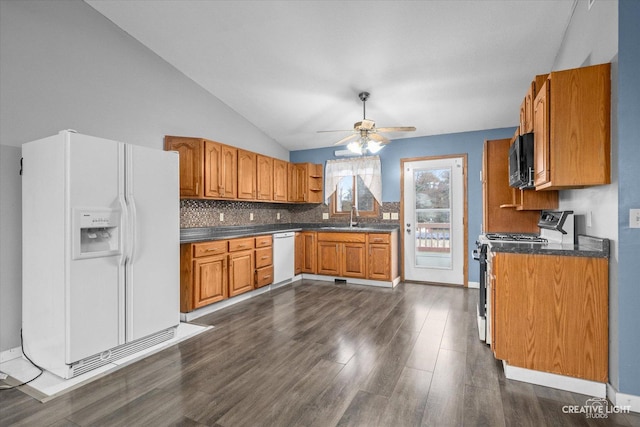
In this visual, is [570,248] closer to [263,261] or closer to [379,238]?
[379,238]

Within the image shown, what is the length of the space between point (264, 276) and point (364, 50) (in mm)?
3324

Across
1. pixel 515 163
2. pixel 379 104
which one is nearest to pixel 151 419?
pixel 515 163

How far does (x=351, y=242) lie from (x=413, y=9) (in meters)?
3.41

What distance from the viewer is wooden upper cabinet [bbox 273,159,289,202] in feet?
18.0

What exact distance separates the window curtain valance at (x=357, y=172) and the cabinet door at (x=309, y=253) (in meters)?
0.94

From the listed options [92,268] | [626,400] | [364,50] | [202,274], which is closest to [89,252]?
[92,268]

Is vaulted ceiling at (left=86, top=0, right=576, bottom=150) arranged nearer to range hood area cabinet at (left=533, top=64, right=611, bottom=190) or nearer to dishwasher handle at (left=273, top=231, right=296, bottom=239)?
range hood area cabinet at (left=533, top=64, right=611, bottom=190)

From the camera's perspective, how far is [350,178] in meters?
5.99

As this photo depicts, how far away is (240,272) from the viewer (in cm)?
430

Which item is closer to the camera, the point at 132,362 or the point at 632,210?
the point at 632,210

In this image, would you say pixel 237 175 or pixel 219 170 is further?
pixel 237 175

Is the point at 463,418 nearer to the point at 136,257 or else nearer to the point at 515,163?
the point at 515,163

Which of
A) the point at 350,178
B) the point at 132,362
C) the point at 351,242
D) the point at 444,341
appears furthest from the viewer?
the point at 350,178

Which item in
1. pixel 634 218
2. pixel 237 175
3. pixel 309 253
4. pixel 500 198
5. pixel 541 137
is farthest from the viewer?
pixel 309 253
